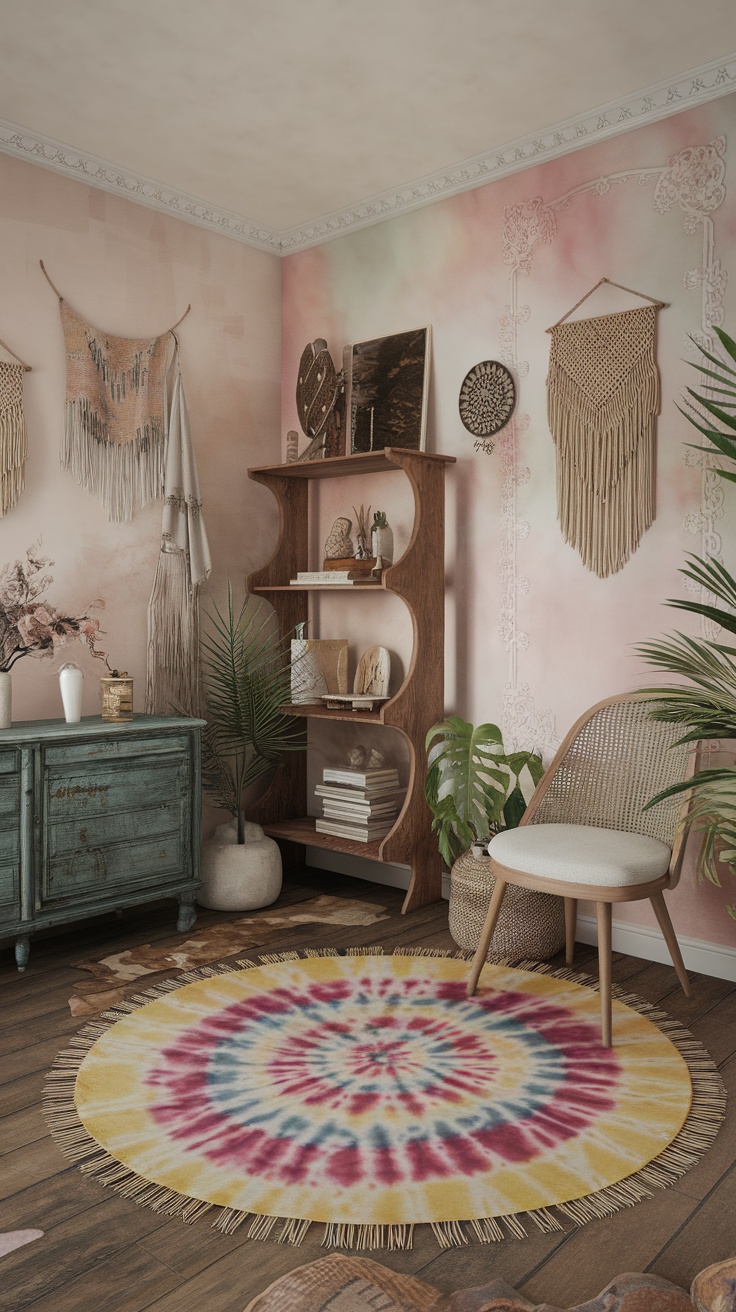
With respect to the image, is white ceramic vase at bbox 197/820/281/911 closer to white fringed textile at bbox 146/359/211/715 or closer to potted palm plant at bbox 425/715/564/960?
white fringed textile at bbox 146/359/211/715

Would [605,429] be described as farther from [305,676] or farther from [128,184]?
[128,184]

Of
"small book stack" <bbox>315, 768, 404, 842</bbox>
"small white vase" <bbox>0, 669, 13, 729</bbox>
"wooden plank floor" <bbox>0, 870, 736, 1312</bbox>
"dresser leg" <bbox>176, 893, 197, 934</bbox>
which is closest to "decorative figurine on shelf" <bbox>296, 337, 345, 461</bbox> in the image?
"small book stack" <bbox>315, 768, 404, 842</bbox>

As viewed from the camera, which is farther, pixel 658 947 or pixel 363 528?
pixel 363 528

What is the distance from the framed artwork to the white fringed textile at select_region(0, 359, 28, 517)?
1356 mm

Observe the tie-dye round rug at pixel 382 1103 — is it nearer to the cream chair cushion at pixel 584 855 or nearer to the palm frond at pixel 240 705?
the cream chair cushion at pixel 584 855

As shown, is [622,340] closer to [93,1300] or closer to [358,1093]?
[358,1093]

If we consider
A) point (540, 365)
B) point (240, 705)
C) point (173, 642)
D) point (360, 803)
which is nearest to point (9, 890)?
point (240, 705)

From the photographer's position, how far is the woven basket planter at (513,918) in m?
3.16

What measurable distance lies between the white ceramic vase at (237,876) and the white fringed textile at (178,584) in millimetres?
622

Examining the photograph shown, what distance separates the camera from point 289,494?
437 centimetres

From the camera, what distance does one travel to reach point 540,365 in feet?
11.7

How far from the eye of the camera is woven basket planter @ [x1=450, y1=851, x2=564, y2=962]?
316 centimetres

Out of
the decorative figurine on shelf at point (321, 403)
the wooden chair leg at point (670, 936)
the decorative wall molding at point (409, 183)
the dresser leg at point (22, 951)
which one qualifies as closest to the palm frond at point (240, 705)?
the decorative figurine on shelf at point (321, 403)

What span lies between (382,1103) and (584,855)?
834 millimetres
